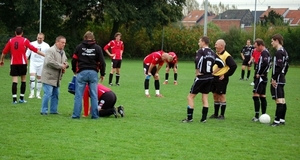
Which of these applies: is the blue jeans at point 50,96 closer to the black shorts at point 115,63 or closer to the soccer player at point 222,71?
the soccer player at point 222,71

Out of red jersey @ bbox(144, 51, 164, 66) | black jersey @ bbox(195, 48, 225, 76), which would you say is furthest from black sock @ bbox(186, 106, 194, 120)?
red jersey @ bbox(144, 51, 164, 66)

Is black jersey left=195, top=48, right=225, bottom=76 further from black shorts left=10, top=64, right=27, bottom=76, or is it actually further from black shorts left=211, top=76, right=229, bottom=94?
black shorts left=10, top=64, right=27, bottom=76

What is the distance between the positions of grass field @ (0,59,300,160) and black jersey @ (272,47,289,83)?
118 cm

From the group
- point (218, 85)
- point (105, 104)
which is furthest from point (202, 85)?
point (105, 104)

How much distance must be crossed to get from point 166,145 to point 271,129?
336 centimetres

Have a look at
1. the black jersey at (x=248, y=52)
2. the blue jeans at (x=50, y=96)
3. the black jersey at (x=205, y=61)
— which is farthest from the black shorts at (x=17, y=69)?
the black jersey at (x=248, y=52)

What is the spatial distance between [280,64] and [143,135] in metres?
3.68

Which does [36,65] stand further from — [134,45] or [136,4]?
[134,45]

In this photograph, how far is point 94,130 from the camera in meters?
9.99

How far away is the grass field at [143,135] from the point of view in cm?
808

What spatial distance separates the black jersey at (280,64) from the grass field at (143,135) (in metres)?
1.18

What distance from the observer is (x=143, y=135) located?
31.6ft

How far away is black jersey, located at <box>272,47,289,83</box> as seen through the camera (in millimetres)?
11055

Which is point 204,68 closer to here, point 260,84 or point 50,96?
point 260,84
